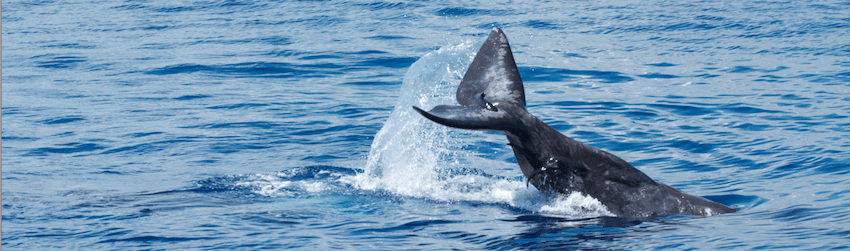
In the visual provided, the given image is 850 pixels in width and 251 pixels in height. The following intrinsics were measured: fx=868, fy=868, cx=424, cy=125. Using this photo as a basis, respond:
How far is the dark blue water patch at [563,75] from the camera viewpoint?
17.2 meters

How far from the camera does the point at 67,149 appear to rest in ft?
38.3

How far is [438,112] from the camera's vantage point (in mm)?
6742

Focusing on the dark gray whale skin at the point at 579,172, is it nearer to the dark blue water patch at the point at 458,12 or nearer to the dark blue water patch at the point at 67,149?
the dark blue water patch at the point at 67,149

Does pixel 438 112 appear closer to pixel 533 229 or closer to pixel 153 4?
pixel 533 229

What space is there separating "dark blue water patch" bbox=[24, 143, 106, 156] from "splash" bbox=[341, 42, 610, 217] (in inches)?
160

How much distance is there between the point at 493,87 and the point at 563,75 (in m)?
9.71

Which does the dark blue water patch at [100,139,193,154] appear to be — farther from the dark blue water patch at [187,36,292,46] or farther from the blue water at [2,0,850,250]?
the dark blue water patch at [187,36,292,46]

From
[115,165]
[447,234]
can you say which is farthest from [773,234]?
[115,165]

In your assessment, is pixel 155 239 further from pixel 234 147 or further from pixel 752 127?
pixel 752 127

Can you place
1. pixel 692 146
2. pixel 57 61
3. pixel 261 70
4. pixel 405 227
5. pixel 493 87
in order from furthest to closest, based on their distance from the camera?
pixel 57 61, pixel 261 70, pixel 692 146, pixel 493 87, pixel 405 227

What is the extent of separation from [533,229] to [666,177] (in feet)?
10.8

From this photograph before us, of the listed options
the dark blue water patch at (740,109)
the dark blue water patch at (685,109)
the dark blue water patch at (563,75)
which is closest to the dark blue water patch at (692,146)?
the dark blue water patch at (685,109)

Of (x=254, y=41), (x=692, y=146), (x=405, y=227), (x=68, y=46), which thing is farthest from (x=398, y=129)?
(x=68, y=46)

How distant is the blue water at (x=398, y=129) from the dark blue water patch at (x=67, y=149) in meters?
0.08
